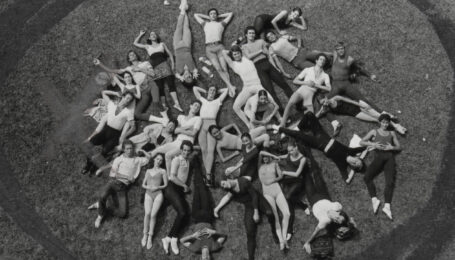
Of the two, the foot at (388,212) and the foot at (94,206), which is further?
the foot at (94,206)

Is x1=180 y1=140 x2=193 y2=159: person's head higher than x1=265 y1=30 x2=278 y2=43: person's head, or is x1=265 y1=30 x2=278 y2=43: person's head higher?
x1=265 y1=30 x2=278 y2=43: person's head

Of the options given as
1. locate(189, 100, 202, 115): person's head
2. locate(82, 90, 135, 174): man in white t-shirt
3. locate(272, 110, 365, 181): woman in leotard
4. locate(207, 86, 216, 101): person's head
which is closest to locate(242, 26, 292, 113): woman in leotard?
locate(272, 110, 365, 181): woman in leotard

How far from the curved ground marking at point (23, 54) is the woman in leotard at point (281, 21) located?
7025mm

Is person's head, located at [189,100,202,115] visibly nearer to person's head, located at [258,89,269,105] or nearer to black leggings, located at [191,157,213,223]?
black leggings, located at [191,157,213,223]

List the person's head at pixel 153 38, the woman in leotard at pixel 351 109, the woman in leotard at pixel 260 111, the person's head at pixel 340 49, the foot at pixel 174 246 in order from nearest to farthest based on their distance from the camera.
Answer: the foot at pixel 174 246
the woman in leotard at pixel 351 109
the woman in leotard at pixel 260 111
the person's head at pixel 340 49
the person's head at pixel 153 38

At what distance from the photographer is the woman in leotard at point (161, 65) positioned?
14.3 metres

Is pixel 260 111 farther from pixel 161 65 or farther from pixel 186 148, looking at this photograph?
pixel 161 65

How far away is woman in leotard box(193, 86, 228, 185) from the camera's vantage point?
13211 mm

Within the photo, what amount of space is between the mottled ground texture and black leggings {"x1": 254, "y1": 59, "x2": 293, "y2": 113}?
0.78 metres

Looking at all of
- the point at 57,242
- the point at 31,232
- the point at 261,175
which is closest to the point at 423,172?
the point at 261,175

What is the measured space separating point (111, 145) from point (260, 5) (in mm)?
7331

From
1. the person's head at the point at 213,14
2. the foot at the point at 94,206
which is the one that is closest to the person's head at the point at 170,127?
the foot at the point at 94,206

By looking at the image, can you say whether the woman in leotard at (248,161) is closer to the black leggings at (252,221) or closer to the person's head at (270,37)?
the black leggings at (252,221)

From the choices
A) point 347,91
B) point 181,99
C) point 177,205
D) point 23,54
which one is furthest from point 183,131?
point 23,54
